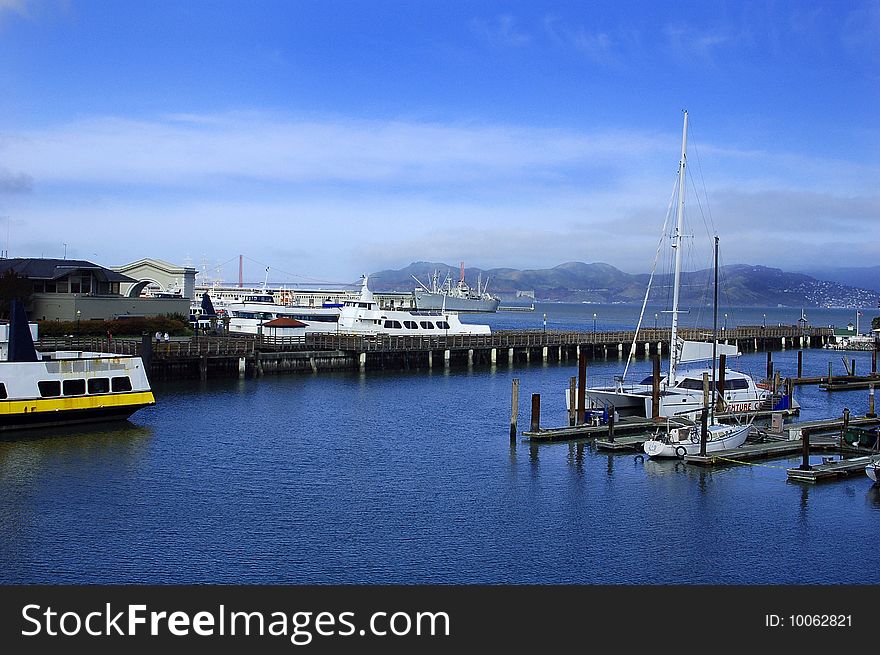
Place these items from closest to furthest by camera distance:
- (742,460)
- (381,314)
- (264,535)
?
(264,535) < (742,460) < (381,314)

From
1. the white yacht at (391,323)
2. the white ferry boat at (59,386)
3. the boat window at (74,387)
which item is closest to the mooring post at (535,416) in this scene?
the white ferry boat at (59,386)

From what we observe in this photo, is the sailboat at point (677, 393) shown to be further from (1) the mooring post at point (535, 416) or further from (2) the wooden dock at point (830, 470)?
(2) the wooden dock at point (830, 470)

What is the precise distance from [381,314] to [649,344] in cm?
2558

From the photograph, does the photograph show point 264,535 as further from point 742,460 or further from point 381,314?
point 381,314

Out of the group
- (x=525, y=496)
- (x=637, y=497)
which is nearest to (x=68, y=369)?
(x=525, y=496)

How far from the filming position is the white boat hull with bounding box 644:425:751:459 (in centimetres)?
3438

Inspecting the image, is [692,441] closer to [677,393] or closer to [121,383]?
[677,393]

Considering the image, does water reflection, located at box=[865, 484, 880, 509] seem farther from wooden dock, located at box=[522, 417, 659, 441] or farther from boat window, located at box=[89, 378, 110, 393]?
boat window, located at box=[89, 378, 110, 393]

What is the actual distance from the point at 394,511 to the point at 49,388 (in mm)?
17804

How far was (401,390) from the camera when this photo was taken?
57562 mm

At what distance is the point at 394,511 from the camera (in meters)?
27.4

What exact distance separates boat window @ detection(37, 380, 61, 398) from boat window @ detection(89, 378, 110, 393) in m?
1.35

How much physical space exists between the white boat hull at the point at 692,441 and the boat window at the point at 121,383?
21255mm

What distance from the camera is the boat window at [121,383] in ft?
130
